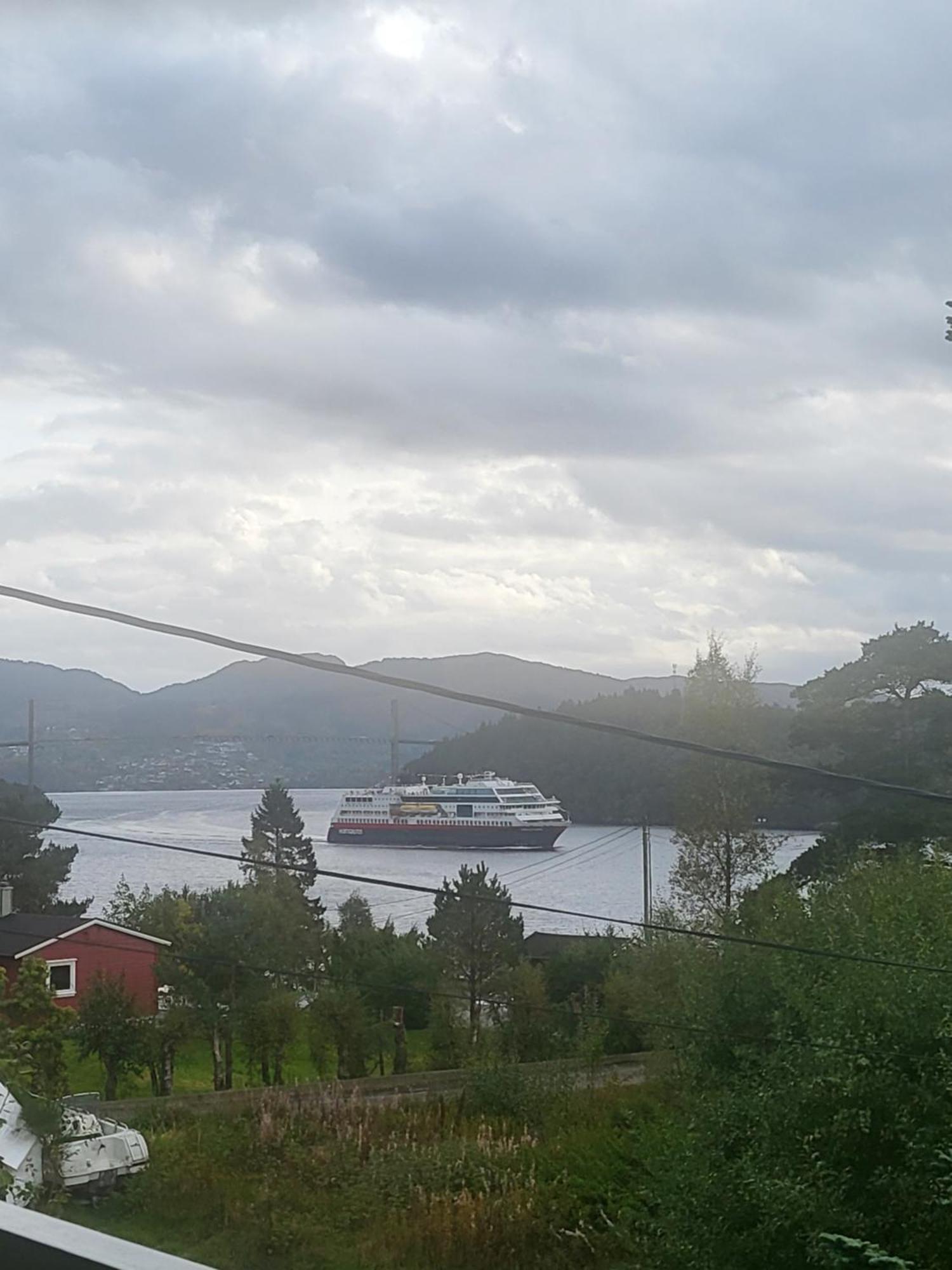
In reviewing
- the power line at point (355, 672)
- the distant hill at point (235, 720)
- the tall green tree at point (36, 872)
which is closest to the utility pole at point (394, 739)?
the distant hill at point (235, 720)

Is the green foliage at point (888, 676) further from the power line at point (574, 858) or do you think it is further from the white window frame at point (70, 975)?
the white window frame at point (70, 975)

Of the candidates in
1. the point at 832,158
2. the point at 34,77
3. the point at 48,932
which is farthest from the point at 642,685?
the point at 48,932

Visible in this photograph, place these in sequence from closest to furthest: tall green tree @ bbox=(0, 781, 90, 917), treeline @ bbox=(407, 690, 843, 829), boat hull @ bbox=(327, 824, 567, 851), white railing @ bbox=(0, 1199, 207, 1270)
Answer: white railing @ bbox=(0, 1199, 207, 1270) < treeline @ bbox=(407, 690, 843, 829) < boat hull @ bbox=(327, 824, 567, 851) < tall green tree @ bbox=(0, 781, 90, 917)

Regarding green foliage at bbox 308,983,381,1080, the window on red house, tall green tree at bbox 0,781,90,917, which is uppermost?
tall green tree at bbox 0,781,90,917

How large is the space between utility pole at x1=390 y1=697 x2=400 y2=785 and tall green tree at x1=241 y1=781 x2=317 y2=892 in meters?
0.97

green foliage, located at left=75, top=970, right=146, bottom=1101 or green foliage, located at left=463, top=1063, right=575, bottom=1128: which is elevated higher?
green foliage, located at left=75, top=970, right=146, bottom=1101

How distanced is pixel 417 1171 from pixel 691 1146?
3427 mm

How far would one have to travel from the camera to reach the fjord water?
10680 mm

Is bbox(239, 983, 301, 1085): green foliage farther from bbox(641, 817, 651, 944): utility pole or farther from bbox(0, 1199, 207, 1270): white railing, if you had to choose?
bbox(0, 1199, 207, 1270): white railing

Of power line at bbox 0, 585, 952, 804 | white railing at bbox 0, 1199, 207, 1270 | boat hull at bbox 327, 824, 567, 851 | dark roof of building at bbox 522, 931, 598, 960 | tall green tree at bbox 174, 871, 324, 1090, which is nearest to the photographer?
white railing at bbox 0, 1199, 207, 1270

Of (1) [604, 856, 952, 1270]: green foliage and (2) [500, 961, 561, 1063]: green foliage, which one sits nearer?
(1) [604, 856, 952, 1270]: green foliage

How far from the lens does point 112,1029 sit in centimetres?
1085

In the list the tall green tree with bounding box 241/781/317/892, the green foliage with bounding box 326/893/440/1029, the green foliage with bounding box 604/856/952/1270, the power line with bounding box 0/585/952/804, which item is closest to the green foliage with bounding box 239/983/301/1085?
the green foliage with bounding box 326/893/440/1029

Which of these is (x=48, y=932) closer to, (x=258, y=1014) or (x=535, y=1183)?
(x=258, y=1014)
